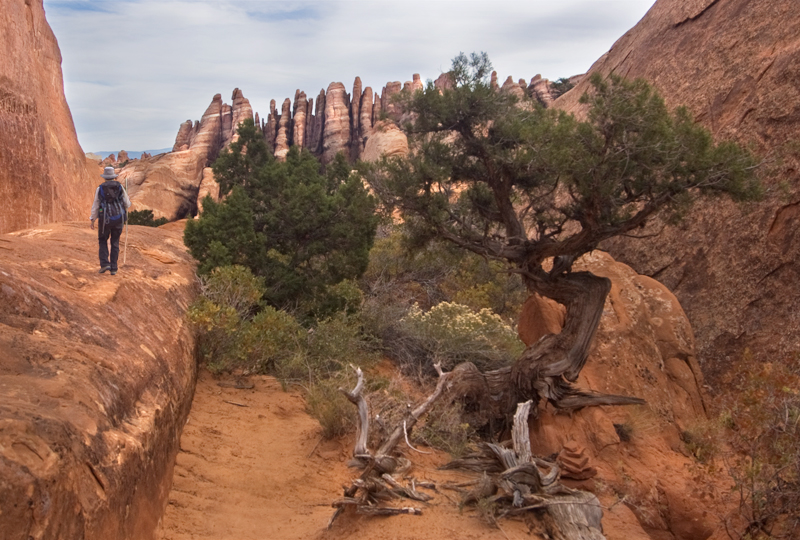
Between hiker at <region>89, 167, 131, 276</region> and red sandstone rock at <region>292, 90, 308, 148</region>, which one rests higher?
red sandstone rock at <region>292, 90, 308, 148</region>

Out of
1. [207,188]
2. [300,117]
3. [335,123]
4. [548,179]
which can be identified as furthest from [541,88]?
[548,179]

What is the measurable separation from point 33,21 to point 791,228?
62.9 ft

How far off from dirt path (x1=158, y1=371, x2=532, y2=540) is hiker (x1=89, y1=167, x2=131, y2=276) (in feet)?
7.54

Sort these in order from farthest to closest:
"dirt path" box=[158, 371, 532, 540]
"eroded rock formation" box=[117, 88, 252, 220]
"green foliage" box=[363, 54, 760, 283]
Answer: "eroded rock formation" box=[117, 88, 252, 220] < "green foliage" box=[363, 54, 760, 283] < "dirt path" box=[158, 371, 532, 540]

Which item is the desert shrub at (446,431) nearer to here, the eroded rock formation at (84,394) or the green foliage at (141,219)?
the eroded rock formation at (84,394)

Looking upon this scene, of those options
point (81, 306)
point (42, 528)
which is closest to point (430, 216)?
point (81, 306)

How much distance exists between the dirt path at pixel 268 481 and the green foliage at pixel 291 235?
10.7 feet

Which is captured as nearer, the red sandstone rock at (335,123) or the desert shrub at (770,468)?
the desert shrub at (770,468)

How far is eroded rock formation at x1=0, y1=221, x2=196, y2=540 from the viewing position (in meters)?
3.55

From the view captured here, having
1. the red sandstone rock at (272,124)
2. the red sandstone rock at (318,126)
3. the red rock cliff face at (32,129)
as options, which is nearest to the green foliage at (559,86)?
the red sandstone rock at (318,126)

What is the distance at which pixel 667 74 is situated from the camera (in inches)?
577

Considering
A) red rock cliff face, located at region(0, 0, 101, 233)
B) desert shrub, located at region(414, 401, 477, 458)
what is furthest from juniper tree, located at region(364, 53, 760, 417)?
red rock cliff face, located at region(0, 0, 101, 233)

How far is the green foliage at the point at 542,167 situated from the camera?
7.71 metres

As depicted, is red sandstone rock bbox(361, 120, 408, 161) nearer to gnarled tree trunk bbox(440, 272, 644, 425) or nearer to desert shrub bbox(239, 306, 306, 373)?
desert shrub bbox(239, 306, 306, 373)
